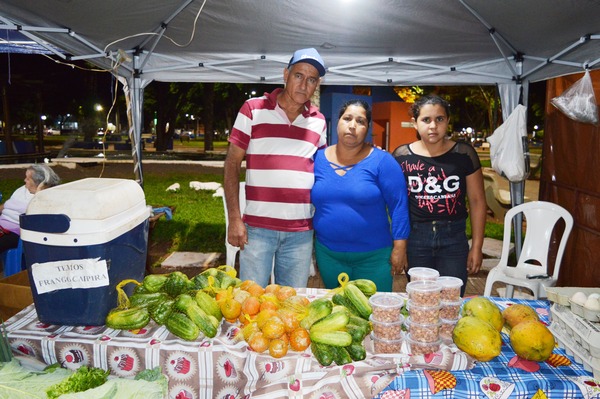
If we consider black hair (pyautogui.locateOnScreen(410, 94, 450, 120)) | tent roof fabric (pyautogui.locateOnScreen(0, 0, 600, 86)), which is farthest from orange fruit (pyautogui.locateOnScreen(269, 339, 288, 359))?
tent roof fabric (pyautogui.locateOnScreen(0, 0, 600, 86))

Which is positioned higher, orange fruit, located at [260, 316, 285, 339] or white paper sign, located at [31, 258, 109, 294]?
white paper sign, located at [31, 258, 109, 294]

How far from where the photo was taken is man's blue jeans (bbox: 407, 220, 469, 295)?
2928 mm

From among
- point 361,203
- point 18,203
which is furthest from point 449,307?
point 18,203

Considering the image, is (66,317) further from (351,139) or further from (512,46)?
(512,46)

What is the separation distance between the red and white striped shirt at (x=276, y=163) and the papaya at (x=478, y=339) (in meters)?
1.26

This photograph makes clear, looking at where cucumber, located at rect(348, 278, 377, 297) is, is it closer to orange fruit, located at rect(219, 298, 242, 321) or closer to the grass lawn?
orange fruit, located at rect(219, 298, 242, 321)

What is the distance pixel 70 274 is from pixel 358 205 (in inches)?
60.2

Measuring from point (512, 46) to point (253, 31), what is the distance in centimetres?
283

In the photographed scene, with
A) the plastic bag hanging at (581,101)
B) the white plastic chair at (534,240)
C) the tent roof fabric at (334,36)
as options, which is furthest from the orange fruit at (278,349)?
the plastic bag hanging at (581,101)

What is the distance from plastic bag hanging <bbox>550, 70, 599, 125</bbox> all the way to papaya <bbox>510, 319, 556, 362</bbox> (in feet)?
10.2

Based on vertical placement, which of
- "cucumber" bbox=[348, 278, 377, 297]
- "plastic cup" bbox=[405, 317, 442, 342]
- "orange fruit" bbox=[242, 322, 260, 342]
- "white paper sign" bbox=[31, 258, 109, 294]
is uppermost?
"white paper sign" bbox=[31, 258, 109, 294]

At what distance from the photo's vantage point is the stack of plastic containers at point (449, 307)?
73.6 inches

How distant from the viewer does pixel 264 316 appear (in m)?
1.86

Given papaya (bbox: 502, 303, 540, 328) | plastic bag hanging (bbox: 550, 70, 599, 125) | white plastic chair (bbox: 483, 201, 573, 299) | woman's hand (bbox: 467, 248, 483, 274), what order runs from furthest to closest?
1. white plastic chair (bbox: 483, 201, 573, 299)
2. plastic bag hanging (bbox: 550, 70, 599, 125)
3. woman's hand (bbox: 467, 248, 483, 274)
4. papaya (bbox: 502, 303, 540, 328)
